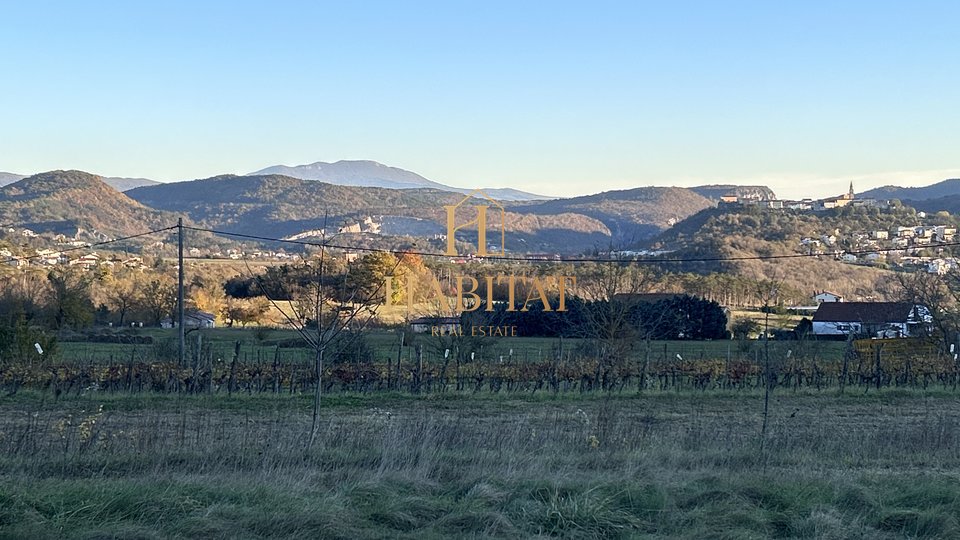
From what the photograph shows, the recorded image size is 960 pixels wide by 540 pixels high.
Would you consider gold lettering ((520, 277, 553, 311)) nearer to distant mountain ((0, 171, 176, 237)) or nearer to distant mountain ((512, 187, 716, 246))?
distant mountain ((512, 187, 716, 246))

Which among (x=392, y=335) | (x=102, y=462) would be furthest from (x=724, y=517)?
(x=392, y=335)

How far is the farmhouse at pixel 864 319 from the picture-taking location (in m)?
39.8

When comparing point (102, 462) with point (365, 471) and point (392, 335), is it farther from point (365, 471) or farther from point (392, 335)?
point (392, 335)

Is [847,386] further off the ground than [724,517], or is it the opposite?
[724,517]

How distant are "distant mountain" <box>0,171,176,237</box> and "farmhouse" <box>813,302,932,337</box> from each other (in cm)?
7106

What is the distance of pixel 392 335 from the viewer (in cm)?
4291

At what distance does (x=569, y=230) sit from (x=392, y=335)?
2604 inches

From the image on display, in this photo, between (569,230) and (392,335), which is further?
(569,230)

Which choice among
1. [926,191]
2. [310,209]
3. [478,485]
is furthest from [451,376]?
[926,191]

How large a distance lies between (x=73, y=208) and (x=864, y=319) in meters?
87.1

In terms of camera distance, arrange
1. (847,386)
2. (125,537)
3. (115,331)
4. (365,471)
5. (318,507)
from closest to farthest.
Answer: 1. (125,537)
2. (318,507)
3. (365,471)
4. (847,386)
5. (115,331)

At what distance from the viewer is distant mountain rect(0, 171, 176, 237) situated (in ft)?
312

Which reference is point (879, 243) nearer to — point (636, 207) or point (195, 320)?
point (195, 320)

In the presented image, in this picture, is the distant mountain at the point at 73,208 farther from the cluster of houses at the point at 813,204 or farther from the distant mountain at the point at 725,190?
the distant mountain at the point at 725,190
